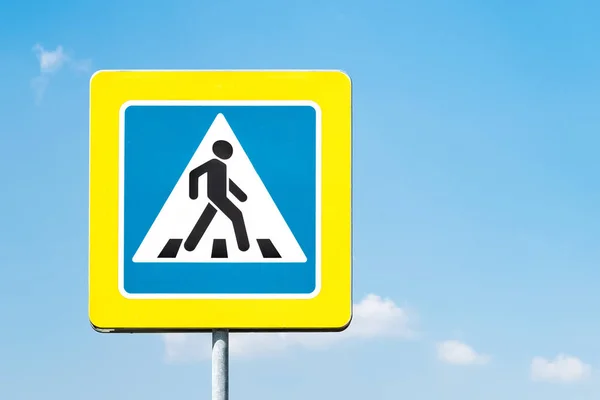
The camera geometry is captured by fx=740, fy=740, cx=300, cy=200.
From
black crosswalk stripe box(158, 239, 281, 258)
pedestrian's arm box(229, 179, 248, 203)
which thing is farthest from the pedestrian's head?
black crosswalk stripe box(158, 239, 281, 258)

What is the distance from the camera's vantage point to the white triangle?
3.03 m

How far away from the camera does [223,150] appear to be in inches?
121

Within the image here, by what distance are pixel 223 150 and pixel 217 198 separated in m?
0.20

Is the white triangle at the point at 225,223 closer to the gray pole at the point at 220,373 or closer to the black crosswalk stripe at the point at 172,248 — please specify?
the black crosswalk stripe at the point at 172,248

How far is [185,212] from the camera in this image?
3.04m

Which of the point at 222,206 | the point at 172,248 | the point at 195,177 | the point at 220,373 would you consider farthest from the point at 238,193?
the point at 220,373

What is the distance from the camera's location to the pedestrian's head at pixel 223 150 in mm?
3066

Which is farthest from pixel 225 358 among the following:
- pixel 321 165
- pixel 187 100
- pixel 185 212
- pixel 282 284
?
pixel 187 100

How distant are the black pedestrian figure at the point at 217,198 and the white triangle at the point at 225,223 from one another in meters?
0.01

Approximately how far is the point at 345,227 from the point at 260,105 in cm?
63

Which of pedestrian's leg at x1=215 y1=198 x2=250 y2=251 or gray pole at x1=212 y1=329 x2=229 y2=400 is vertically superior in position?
pedestrian's leg at x1=215 y1=198 x2=250 y2=251

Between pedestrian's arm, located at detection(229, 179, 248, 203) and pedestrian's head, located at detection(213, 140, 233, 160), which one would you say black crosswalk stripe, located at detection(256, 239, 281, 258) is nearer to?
pedestrian's arm, located at detection(229, 179, 248, 203)

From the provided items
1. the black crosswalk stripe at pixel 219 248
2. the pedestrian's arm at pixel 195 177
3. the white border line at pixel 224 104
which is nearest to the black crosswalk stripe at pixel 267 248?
the black crosswalk stripe at pixel 219 248

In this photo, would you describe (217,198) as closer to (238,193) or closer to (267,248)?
(238,193)
